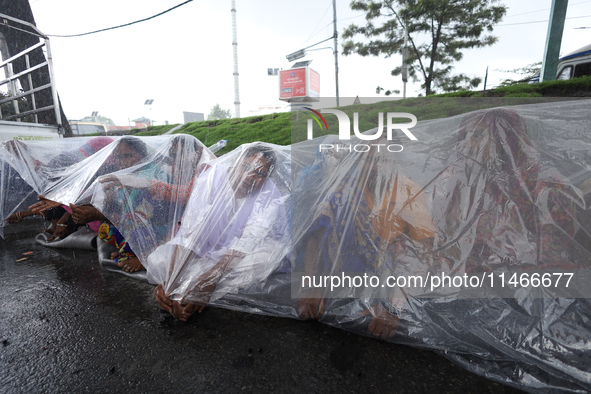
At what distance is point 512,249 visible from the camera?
1371mm

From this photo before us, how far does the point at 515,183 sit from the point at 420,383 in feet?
3.17

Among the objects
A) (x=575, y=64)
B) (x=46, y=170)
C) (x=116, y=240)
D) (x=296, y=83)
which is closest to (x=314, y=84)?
(x=296, y=83)

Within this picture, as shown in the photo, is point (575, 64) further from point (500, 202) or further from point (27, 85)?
point (27, 85)

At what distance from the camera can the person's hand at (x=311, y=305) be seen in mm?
1587

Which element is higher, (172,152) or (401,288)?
(172,152)

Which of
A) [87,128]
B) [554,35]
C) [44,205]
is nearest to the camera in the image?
[44,205]

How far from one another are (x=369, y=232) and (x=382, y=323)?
1.42 feet

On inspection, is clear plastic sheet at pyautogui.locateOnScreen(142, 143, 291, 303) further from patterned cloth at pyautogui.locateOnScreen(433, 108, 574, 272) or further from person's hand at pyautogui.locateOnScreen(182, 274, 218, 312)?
patterned cloth at pyautogui.locateOnScreen(433, 108, 574, 272)

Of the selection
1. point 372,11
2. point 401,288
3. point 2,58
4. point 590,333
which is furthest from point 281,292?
point 372,11

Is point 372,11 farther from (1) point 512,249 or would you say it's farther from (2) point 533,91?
(1) point 512,249

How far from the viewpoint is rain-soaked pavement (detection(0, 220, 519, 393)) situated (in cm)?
122

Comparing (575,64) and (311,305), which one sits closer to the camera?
(311,305)

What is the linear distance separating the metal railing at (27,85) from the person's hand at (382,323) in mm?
5455

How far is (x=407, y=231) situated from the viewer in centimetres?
149
